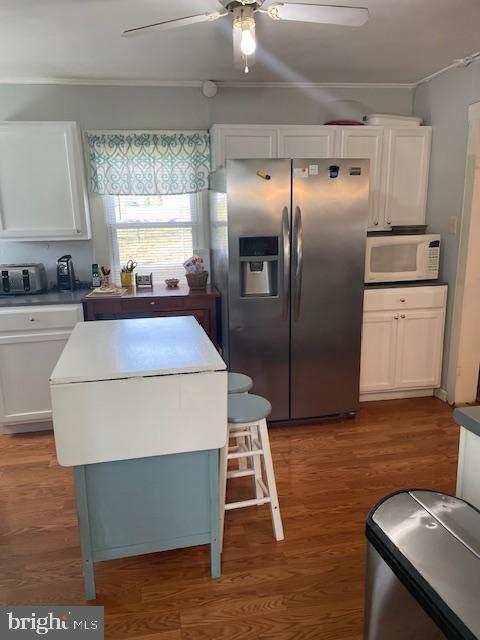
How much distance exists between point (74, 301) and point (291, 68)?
222 centimetres

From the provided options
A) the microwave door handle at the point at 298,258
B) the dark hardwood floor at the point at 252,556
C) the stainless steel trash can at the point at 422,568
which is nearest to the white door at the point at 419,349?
the dark hardwood floor at the point at 252,556

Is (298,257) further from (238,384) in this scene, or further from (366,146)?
(366,146)

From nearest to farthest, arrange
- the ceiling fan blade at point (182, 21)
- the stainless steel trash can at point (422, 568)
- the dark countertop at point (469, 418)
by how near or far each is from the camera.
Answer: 1. the stainless steel trash can at point (422, 568)
2. the dark countertop at point (469, 418)
3. the ceiling fan blade at point (182, 21)

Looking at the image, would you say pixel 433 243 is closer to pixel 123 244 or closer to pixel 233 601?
pixel 123 244

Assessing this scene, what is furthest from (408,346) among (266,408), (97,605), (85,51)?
(85,51)

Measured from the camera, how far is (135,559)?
79.9 inches

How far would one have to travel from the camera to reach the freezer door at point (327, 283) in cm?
292

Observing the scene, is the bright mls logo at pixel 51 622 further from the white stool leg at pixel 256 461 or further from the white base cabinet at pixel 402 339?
the white base cabinet at pixel 402 339

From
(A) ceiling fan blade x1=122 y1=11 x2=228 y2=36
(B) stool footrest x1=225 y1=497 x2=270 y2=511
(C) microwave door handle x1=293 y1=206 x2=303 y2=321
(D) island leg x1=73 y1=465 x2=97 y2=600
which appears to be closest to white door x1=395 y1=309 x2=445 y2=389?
(C) microwave door handle x1=293 y1=206 x2=303 y2=321

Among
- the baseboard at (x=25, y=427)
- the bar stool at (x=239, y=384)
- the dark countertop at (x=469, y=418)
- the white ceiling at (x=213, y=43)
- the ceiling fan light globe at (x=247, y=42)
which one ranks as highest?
the white ceiling at (x=213, y=43)

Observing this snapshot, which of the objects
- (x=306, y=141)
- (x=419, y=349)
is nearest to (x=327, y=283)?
(x=419, y=349)

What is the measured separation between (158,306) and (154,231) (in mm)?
839

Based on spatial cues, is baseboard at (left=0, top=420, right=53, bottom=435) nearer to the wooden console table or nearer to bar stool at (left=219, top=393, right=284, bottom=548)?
the wooden console table

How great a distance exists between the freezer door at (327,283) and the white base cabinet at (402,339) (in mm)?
293
